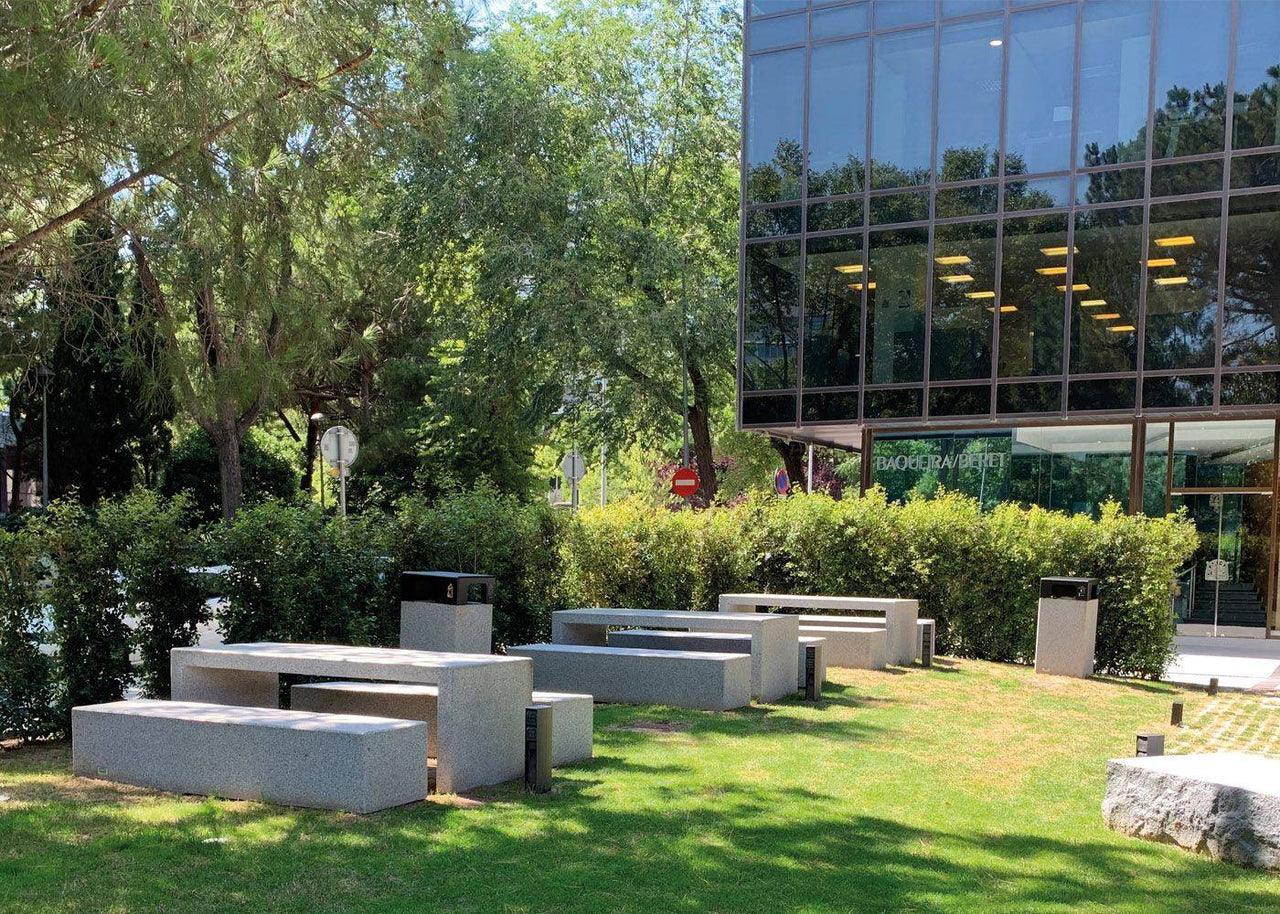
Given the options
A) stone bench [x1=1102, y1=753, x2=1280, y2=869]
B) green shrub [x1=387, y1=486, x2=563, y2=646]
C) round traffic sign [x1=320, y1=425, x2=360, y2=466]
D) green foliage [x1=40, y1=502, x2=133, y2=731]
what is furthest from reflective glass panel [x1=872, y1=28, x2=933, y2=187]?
stone bench [x1=1102, y1=753, x2=1280, y2=869]

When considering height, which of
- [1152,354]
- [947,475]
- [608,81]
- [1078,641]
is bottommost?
[1078,641]

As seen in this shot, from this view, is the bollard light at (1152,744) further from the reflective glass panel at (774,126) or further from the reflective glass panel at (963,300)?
the reflective glass panel at (774,126)

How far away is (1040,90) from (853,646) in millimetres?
13015

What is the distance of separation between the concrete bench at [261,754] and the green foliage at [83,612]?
205 centimetres

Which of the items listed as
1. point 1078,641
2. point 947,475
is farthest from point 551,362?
point 1078,641

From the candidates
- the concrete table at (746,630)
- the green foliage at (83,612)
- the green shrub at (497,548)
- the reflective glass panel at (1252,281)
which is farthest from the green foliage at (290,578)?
the reflective glass panel at (1252,281)

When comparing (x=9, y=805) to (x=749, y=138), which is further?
(x=749, y=138)

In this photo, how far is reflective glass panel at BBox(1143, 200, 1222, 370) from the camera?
21719mm

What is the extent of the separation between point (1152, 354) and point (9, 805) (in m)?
19.9

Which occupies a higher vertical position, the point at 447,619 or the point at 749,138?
the point at 749,138

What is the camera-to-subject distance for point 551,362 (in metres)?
30.5

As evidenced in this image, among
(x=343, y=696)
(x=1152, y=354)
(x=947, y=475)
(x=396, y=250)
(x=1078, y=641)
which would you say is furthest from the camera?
(x=396, y=250)

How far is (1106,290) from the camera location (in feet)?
73.6

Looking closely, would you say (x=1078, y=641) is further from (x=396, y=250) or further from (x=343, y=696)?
(x=396, y=250)
